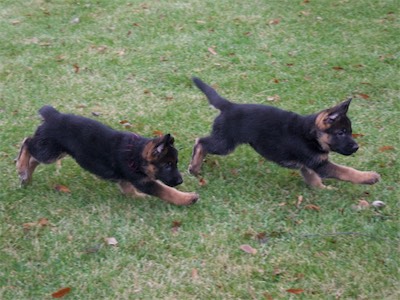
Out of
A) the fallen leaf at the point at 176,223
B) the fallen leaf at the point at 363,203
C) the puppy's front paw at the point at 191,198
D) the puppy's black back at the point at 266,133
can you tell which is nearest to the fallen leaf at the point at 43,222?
the fallen leaf at the point at 176,223

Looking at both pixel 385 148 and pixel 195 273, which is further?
pixel 385 148

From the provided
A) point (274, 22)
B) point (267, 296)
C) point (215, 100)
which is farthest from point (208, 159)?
point (274, 22)

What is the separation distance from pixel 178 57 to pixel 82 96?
6.50 feet

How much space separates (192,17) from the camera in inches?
416

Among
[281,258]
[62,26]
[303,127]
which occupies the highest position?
[303,127]

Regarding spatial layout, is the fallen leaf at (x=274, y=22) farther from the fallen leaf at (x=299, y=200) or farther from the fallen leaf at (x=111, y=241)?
the fallen leaf at (x=111, y=241)

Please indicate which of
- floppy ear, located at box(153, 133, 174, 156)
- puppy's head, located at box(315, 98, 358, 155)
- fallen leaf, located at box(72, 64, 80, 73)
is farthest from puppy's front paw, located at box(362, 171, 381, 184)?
fallen leaf, located at box(72, 64, 80, 73)

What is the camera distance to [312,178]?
5680 millimetres

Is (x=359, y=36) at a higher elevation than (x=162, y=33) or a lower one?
higher

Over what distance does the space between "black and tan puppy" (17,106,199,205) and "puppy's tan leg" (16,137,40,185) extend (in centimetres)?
1

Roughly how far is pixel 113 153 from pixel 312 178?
6.97 feet

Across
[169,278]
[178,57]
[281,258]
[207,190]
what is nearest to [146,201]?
[207,190]

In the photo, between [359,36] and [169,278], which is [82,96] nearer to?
[169,278]

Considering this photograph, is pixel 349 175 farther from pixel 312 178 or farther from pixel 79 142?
pixel 79 142
